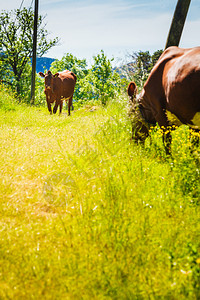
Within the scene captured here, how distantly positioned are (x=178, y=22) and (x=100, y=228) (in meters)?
6.10

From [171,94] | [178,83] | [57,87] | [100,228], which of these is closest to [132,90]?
[171,94]

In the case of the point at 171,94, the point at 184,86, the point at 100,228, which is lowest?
the point at 100,228

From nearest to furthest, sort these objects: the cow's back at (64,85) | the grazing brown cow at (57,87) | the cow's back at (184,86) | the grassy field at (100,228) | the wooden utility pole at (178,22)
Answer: the grassy field at (100,228)
the cow's back at (184,86)
the wooden utility pole at (178,22)
the grazing brown cow at (57,87)
the cow's back at (64,85)

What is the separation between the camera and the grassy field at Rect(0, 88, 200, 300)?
2143 mm

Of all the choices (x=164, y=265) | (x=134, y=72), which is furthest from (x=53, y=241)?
(x=134, y=72)

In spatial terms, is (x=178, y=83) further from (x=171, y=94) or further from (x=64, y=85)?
(x=64, y=85)

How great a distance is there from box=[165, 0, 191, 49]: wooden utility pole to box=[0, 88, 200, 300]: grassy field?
3863 mm

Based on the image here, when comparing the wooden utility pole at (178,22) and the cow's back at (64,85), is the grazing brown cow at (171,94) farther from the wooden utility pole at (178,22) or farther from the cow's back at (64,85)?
the cow's back at (64,85)

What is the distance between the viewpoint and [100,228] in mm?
2682

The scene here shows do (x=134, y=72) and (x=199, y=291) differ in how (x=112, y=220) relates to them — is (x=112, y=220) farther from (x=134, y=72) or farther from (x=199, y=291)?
(x=134, y=72)

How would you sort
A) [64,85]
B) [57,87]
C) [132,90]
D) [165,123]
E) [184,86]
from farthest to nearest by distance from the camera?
[64,85] < [57,87] < [132,90] < [165,123] < [184,86]

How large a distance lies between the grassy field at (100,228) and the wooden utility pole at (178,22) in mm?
3863

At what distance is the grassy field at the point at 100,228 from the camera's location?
2.14 m

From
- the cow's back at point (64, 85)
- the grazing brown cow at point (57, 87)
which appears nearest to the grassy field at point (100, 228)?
the grazing brown cow at point (57, 87)
